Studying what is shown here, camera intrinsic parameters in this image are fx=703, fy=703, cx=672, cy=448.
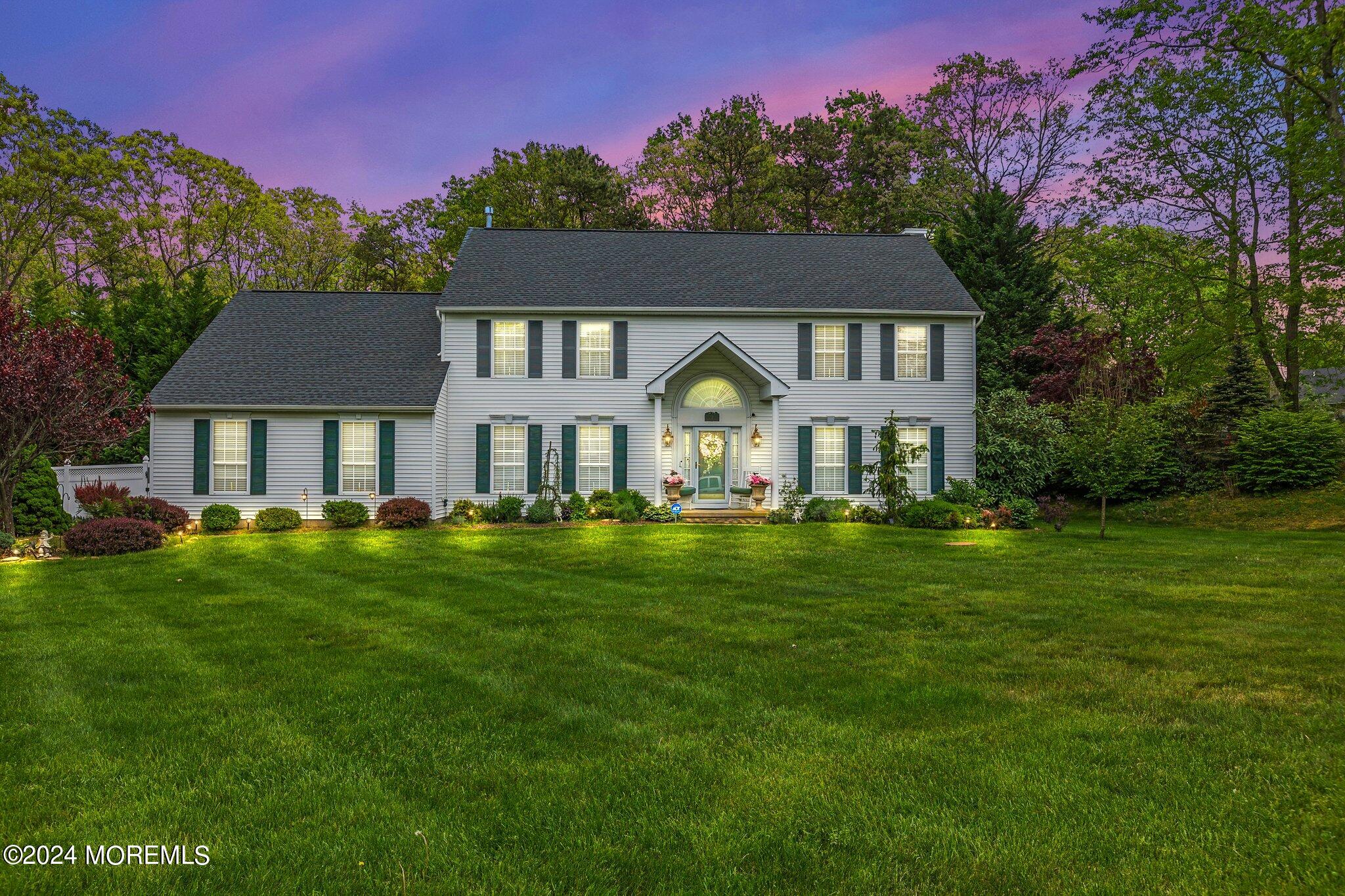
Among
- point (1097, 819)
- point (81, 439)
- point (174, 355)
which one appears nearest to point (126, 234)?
point (174, 355)

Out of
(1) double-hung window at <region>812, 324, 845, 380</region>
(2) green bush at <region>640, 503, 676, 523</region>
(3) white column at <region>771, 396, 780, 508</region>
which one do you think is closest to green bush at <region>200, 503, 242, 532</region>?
(2) green bush at <region>640, 503, 676, 523</region>

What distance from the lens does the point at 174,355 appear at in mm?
23516

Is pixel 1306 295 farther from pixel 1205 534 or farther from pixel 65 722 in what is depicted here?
pixel 65 722

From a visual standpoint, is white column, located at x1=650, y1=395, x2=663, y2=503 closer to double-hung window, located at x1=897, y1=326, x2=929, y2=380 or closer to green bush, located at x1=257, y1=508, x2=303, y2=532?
double-hung window, located at x1=897, y1=326, x2=929, y2=380

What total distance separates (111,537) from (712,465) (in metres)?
14.0

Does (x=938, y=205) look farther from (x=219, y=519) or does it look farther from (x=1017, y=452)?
(x=219, y=519)

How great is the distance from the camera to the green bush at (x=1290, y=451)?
19.3m

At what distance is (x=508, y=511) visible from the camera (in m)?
18.3

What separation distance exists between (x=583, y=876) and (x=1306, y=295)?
27627 millimetres

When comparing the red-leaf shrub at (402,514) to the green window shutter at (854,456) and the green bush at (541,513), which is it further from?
the green window shutter at (854,456)

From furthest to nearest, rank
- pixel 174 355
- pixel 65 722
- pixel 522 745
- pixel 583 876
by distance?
pixel 174 355
pixel 65 722
pixel 522 745
pixel 583 876

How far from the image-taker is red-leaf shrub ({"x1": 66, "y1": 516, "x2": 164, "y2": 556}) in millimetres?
12992

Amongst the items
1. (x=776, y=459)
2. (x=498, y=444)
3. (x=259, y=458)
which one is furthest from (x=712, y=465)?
(x=259, y=458)

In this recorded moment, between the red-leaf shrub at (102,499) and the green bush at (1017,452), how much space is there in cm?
2165
